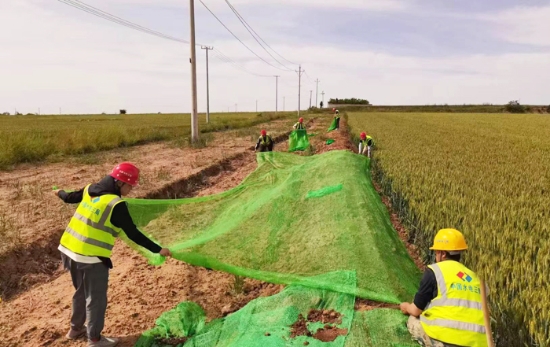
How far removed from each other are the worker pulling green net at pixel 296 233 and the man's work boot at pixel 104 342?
1110mm

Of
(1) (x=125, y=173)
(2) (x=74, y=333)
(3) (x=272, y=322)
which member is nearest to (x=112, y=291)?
(2) (x=74, y=333)

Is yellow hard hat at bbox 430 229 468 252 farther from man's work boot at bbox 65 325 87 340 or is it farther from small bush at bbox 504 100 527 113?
small bush at bbox 504 100 527 113

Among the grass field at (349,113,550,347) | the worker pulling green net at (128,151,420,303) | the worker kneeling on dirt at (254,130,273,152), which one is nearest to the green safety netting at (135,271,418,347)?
the worker pulling green net at (128,151,420,303)

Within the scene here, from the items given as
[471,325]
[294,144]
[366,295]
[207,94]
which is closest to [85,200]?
[366,295]

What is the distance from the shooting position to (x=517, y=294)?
3127mm

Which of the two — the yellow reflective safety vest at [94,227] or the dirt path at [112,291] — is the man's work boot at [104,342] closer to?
the dirt path at [112,291]

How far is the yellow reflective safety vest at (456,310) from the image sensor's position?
8.71 feet

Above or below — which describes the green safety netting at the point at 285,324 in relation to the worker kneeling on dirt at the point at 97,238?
below

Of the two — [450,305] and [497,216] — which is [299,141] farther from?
[450,305]

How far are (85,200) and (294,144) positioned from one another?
12079 mm

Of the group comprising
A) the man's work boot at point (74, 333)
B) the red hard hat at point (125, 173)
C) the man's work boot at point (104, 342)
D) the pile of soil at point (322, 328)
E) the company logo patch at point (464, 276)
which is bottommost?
the man's work boot at point (74, 333)

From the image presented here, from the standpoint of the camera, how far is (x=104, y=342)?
11.7 ft

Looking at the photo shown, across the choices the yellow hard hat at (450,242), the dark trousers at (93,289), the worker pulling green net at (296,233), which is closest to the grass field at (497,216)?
the yellow hard hat at (450,242)

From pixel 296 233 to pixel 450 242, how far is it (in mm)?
2318
